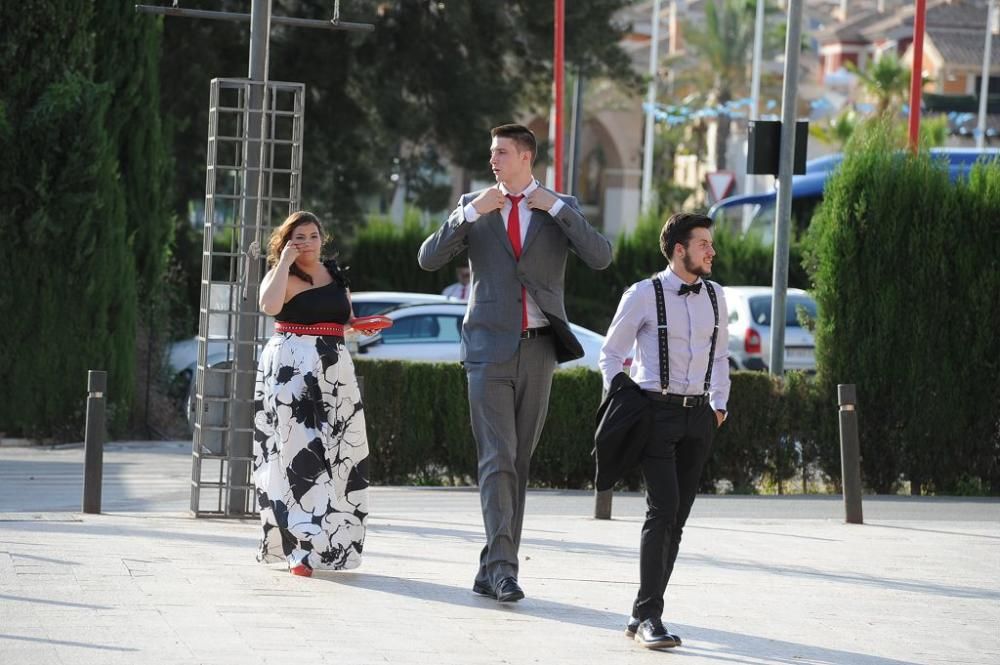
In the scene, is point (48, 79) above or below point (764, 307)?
above

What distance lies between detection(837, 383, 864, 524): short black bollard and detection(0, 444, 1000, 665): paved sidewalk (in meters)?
0.14

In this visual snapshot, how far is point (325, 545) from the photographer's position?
26.4 ft

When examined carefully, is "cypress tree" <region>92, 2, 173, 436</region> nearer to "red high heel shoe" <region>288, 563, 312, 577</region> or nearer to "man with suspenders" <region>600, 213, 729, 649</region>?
"red high heel shoe" <region>288, 563, 312, 577</region>

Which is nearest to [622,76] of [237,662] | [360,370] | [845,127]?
[360,370]

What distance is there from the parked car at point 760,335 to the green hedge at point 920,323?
25.8 ft

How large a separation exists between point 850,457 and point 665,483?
5009 millimetres

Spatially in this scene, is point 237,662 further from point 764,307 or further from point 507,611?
point 764,307

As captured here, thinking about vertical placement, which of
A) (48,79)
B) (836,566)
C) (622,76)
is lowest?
(836,566)

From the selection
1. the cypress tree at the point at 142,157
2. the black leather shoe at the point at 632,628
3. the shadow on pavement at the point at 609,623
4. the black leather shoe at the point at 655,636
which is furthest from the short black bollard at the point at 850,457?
the cypress tree at the point at 142,157

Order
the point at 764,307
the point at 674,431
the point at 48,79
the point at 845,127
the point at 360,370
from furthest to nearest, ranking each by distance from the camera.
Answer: the point at 845,127 → the point at 764,307 → the point at 48,79 → the point at 360,370 → the point at 674,431

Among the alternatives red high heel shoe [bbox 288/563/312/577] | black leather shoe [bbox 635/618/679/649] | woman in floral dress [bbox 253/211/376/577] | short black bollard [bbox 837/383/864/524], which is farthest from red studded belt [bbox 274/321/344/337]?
short black bollard [bbox 837/383/864/524]

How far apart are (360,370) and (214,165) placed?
4132 millimetres

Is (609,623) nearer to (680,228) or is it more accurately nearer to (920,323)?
(680,228)

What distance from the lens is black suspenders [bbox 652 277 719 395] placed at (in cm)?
691
